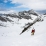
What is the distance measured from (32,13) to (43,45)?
123 feet

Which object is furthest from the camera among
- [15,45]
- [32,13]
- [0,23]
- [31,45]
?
[32,13]

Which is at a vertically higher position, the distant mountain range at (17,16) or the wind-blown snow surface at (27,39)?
the distant mountain range at (17,16)

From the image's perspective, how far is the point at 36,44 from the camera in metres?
11.9

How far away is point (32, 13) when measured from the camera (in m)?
48.1

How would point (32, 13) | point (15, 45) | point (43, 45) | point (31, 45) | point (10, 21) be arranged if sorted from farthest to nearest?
point (32, 13)
point (10, 21)
point (15, 45)
point (31, 45)
point (43, 45)

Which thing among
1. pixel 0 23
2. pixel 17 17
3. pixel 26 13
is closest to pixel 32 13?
pixel 26 13

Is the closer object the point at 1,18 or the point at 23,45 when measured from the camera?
the point at 23,45

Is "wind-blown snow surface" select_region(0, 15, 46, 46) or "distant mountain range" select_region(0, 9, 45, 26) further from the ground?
"distant mountain range" select_region(0, 9, 45, 26)

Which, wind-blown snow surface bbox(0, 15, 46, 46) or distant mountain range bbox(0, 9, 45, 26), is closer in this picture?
wind-blown snow surface bbox(0, 15, 46, 46)

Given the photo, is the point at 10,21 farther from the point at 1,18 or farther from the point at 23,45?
the point at 23,45

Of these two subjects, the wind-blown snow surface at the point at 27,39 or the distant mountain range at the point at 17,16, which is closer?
the wind-blown snow surface at the point at 27,39

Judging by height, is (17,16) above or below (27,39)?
above

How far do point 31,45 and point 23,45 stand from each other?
1070mm

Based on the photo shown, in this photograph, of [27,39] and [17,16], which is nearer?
[27,39]
